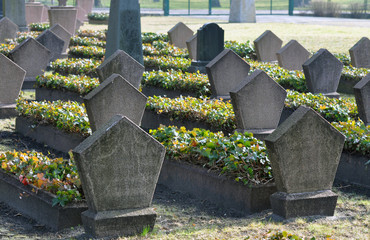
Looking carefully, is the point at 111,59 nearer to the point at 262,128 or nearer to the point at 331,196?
the point at 262,128

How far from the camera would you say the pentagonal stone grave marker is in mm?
5418

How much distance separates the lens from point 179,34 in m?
21.3

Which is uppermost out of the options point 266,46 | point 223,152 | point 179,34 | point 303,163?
point 179,34

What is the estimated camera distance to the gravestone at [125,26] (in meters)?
14.5

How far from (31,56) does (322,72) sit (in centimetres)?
639

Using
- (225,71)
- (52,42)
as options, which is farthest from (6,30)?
(225,71)

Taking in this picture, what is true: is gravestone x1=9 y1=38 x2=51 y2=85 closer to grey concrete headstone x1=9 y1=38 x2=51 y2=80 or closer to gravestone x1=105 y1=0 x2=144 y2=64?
grey concrete headstone x1=9 y1=38 x2=51 y2=80

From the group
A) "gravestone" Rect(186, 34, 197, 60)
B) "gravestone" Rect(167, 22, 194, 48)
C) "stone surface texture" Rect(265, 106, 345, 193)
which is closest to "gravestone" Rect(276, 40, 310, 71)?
"gravestone" Rect(186, 34, 197, 60)

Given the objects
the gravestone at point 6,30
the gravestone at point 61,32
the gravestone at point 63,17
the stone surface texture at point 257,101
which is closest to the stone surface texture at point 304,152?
the stone surface texture at point 257,101

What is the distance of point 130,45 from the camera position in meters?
14.7

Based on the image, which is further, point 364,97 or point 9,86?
point 9,86

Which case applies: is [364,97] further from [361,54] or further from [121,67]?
[361,54]

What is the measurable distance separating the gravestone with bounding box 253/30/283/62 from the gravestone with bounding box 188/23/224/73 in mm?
2770

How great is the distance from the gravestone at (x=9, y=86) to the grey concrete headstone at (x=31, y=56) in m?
2.66
